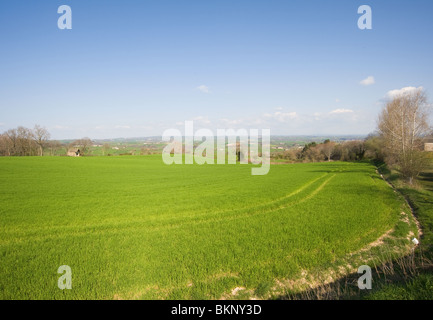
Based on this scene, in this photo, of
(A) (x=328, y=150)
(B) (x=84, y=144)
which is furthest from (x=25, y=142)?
(A) (x=328, y=150)

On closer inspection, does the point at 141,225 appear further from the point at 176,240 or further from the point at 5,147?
the point at 5,147

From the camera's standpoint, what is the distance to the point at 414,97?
34656mm

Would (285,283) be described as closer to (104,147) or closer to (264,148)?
(264,148)

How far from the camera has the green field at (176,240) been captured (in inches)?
287

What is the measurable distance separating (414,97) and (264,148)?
45.3 metres

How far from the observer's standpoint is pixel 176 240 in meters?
11.1

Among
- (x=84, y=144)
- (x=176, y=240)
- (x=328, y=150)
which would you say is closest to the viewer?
(x=176, y=240)

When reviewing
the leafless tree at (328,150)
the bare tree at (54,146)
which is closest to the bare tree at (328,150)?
the leafless tree at (328,150)

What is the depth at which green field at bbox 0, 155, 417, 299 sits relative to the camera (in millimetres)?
7297

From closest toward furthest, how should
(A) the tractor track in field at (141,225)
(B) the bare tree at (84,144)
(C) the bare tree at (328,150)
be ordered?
1. (A) the tractor track in field at (141,225)
2. (B) the bare tree at (84,144)
3. (C) the bare tree at (328,150)

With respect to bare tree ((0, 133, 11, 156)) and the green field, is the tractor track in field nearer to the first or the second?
the green field

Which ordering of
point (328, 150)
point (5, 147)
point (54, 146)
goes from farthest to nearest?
point (328, 150) < point (54, 146) < point (5, 147)

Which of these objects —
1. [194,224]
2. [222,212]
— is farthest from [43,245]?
[222,212]

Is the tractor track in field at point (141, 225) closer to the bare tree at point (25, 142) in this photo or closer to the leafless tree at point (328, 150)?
the leafless tree at point (328, 150)
